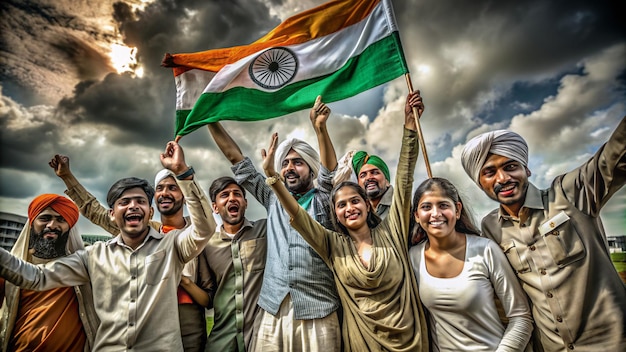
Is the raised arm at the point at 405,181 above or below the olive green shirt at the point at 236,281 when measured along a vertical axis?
above

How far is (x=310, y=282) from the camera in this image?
383cm

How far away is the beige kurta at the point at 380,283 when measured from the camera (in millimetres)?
3500

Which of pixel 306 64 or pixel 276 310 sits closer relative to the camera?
pixel 276 310

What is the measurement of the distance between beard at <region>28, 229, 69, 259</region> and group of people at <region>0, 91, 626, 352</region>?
0.01 m

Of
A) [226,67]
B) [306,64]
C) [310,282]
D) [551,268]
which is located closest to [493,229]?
[551,268]

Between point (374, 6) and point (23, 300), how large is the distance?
5.57 m

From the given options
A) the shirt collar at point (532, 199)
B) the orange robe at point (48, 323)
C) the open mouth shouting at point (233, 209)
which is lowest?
the orange robe at point (48, 323)

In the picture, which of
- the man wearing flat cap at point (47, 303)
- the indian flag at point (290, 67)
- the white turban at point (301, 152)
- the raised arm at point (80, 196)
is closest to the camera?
the man wearing flat cap at point (47, 303)

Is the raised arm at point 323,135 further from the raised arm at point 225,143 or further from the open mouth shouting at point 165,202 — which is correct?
the open mouth shouting at point 165,202

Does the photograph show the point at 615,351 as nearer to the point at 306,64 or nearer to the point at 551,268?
the point at 551,268

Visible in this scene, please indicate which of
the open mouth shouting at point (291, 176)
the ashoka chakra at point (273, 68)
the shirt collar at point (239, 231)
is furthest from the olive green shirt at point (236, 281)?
the ashoka chakra at point (273, 68)

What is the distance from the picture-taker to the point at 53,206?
13.8 feet

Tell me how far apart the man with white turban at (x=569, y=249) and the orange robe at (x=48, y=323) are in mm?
4505

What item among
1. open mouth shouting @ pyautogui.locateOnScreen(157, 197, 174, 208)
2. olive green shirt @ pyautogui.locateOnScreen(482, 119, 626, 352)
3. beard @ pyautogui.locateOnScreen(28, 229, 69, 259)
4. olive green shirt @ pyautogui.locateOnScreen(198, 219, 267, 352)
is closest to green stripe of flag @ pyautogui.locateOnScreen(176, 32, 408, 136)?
open mouth shouting @ pyautogui.locateOnScreen(157, 197, 174, 208)
